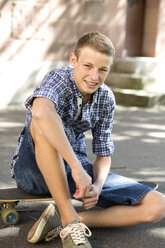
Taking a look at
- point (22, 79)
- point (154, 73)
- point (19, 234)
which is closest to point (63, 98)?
point (19, 234)

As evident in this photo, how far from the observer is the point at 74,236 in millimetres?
2250

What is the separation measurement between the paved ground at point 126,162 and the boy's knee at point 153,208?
5.4 inches

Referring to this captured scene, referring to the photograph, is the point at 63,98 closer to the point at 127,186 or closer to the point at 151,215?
the point at 127,186

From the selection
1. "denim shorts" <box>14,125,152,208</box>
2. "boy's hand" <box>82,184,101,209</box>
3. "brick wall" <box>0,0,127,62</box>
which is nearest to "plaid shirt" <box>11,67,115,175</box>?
"denim shorts" <box>14,125,152,208</box>

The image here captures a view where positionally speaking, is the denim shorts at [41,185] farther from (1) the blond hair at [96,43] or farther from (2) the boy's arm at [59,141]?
(1) the blond hair at [96,43]

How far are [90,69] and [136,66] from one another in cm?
486

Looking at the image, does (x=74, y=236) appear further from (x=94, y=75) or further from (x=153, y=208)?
(x=94, y=75)

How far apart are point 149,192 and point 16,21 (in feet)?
13.4

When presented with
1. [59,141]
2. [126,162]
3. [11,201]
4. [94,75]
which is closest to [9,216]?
[11,201]

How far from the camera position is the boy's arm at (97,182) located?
7.73ft

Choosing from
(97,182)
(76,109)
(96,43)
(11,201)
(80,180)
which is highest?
(96,43)

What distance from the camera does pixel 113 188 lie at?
2.65 metres

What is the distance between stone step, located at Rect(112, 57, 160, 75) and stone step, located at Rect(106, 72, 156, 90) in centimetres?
13

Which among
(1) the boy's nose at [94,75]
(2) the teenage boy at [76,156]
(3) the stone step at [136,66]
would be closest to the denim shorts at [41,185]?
(2) the teenage boy at [76,156]
